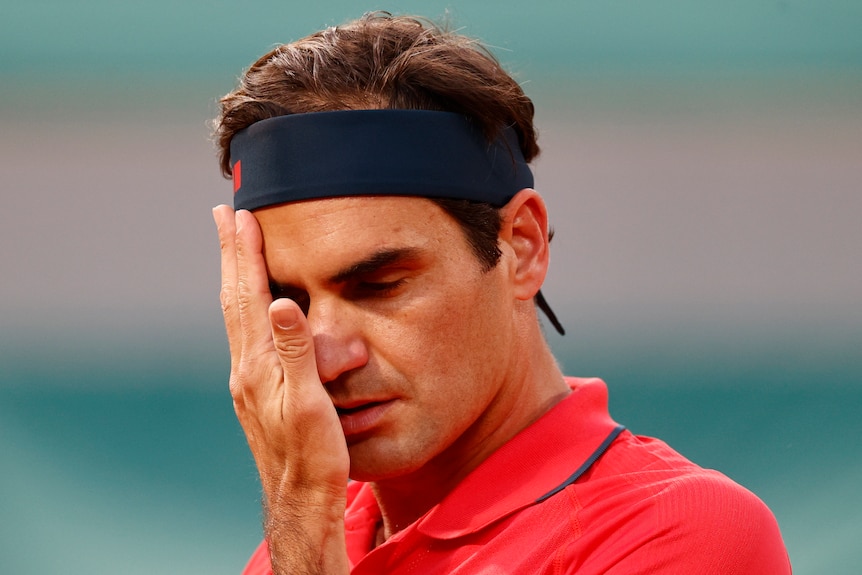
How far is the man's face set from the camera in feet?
4.36

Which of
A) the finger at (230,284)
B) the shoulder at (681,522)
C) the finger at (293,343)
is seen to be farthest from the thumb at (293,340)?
the shoulder at (681,522)

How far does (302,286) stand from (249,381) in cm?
14

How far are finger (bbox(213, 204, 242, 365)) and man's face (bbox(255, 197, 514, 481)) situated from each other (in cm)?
10

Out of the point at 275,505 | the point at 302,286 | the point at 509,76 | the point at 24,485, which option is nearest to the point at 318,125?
the point at 302,286

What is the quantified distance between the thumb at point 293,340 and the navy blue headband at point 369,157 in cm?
16

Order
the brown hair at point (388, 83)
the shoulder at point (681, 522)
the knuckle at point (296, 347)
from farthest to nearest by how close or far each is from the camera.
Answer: the brown hair at point (388, 83)
the knuckle at point (296, 347)
the shoulder at point (681, 522)

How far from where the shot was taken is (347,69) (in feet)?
4.63

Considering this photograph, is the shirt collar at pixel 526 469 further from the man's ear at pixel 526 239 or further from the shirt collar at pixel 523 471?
the man's ear at pixel 526 239

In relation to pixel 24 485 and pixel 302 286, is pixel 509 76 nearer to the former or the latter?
pixel 302 286

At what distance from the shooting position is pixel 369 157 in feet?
4.45

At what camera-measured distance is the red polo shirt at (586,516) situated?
47.7 inches

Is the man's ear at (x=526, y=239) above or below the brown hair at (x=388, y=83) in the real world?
below

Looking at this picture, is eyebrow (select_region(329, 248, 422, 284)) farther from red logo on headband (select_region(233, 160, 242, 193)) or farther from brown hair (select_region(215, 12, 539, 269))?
red logo on headband (select_region(233, 160, 242, 193))

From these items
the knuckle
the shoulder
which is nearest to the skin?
the knuckle
